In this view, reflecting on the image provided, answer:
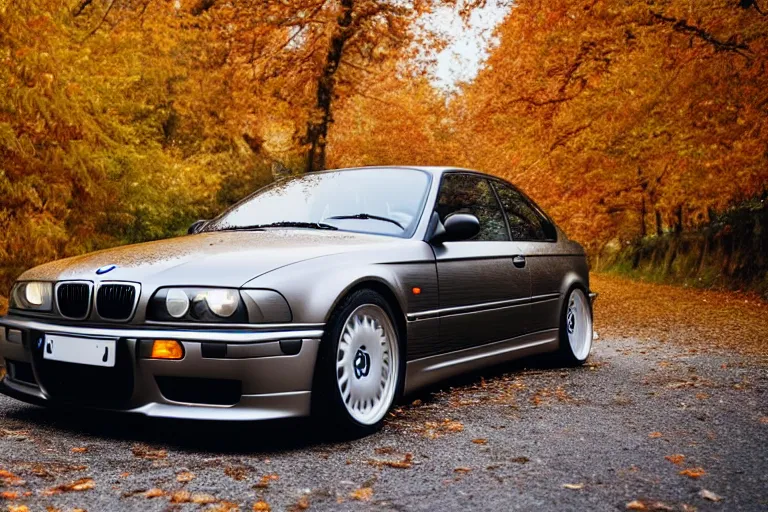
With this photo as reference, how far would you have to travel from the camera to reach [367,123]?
31.5 metres

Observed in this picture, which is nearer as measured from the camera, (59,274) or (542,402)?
(59,274)

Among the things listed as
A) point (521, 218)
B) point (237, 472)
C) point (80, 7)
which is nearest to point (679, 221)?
point (80, 7)

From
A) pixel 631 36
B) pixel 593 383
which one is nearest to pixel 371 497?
pixel 593 383

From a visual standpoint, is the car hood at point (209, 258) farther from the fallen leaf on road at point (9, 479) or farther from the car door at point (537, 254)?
the car door at point (537, 254)

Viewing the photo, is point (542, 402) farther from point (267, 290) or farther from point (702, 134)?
point (702, 134)

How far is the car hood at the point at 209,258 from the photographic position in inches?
161

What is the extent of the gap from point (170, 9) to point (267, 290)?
53.3ft

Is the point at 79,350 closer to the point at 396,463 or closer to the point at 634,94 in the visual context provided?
the point at 396,463

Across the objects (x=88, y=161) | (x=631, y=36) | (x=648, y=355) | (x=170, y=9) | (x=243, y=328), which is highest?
(x=170, y=9)

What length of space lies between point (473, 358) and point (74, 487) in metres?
2.95

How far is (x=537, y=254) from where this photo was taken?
21.9 ft

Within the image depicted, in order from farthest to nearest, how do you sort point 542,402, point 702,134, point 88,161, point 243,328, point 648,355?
point 702,134 → point 88,161 → point 648,355 → point 542,402 → point 243,328

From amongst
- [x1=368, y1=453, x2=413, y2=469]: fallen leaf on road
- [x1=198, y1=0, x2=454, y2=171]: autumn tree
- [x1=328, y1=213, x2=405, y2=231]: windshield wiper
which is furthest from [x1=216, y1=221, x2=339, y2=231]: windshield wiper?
[x1=198, y1=0, x2=454, y2=171]: autumn tree

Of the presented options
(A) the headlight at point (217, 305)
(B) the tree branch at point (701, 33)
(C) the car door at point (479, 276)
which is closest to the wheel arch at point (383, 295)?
(A) the headlight at point (217, 305)
